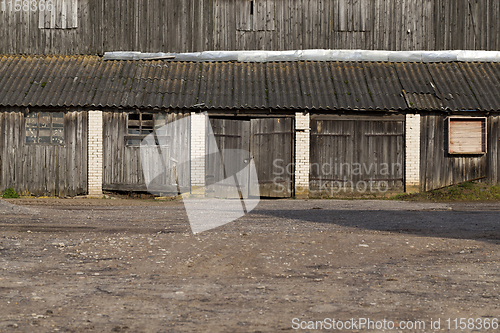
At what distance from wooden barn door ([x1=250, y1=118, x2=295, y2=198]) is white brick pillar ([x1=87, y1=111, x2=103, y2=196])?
197 inches

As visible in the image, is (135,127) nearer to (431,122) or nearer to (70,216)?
(70,216)

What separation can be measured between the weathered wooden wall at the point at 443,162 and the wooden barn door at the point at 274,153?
14.6ft

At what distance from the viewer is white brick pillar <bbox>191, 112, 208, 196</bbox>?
669 inches

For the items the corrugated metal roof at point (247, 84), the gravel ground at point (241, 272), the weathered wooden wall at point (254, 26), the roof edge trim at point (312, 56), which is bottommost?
the gravel ground at point (241, 272)

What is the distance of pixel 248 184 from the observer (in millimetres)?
17266

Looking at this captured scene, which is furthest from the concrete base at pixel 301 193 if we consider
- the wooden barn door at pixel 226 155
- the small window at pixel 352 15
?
the small window at pixel 352 15

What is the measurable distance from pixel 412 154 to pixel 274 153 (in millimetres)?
4582

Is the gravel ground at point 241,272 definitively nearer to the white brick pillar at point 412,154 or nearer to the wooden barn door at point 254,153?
the wooden barn door at point 254,153

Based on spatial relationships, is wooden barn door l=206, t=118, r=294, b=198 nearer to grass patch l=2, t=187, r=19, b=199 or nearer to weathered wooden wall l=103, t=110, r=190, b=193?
weathered wooden wall l=103, t=110, r=190, b=193

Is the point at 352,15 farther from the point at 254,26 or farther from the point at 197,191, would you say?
the point at 197,191

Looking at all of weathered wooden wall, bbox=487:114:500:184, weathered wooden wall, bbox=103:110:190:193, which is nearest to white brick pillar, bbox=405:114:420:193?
weathered wooden wall, bbox=487:114:500:184

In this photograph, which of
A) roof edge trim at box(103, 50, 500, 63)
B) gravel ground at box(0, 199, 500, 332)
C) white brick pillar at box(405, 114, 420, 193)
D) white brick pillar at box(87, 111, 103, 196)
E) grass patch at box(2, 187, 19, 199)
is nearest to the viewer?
gravel ground at box(0, 199, 500, 332)

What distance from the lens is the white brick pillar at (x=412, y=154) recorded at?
17.2m

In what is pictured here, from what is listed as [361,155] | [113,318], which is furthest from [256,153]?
[113,318]
